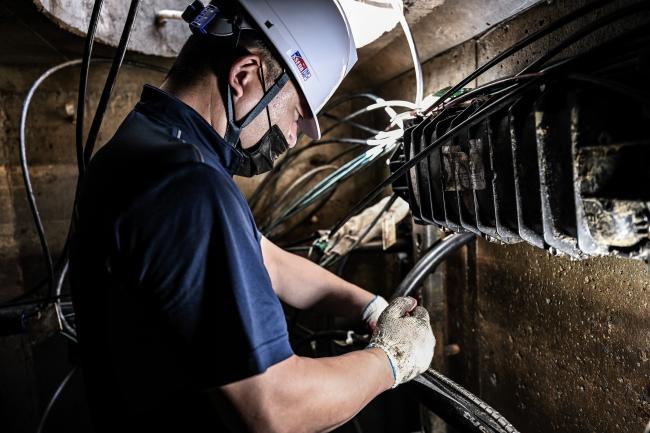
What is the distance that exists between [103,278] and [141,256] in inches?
5.2

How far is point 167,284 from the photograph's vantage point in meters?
0.73

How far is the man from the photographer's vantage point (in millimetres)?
727

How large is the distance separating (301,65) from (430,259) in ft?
2.58

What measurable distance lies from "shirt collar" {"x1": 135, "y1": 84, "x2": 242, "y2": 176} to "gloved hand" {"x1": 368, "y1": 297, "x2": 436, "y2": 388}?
1.93ft

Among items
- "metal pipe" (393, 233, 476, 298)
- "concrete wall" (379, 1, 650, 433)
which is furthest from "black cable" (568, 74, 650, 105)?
"metal pipe" (393, 233, 476, 298)

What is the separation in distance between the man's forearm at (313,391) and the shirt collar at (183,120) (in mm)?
455

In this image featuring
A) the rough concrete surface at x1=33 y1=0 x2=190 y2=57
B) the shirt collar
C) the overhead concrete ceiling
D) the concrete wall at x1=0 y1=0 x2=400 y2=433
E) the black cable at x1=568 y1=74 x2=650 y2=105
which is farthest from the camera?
the concrete wall at x1=0 y1=0 x2=400 y2=433

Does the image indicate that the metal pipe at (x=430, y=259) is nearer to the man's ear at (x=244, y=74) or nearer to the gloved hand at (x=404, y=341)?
the gloved hand at (x=404, y=341)

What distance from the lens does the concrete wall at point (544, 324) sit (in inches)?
43.3

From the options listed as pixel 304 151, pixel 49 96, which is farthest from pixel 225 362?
pixel 49 96

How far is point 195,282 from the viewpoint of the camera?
2.39ft

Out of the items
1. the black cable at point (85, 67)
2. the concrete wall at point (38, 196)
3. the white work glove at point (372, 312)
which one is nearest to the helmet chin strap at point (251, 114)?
the black cable at point (85, 67)

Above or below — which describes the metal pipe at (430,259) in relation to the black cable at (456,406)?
above

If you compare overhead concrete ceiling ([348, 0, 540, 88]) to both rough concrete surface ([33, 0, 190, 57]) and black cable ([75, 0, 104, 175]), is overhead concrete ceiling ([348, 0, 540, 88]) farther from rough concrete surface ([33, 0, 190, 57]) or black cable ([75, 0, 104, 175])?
black cable ([75, 0, 104, 175])
